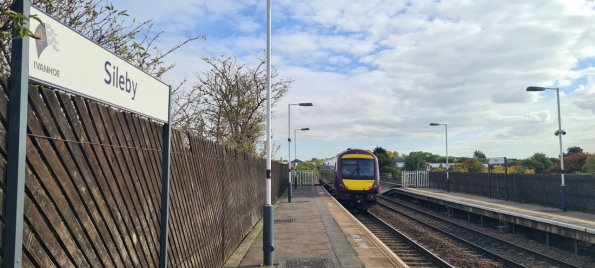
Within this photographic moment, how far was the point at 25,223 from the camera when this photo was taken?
9.32ft

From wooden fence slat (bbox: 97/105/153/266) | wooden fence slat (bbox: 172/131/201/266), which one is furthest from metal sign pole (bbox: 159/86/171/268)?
wooden fence slat (bbox: 172/131/201/266)

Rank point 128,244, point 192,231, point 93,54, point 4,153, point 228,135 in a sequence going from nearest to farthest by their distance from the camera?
1. point 4,153
2. point 93,54
3. point 128,244
4. point 192,231
5. point 228,135

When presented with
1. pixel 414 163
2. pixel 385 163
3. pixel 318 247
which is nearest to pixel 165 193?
pixel 318 247

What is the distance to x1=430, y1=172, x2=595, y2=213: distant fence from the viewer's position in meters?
20.0

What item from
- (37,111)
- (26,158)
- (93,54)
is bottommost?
(26,158)

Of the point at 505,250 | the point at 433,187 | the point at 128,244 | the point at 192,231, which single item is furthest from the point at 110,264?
the point at 433,187

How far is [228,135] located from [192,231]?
47.7 ft

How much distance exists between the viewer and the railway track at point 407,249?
1179cm

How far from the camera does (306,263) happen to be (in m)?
9.69

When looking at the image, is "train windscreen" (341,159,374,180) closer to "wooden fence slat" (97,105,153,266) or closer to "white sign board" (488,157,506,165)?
"white sign board" (488,157,506,165)

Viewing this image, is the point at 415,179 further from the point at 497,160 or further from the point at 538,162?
the point at 538,162

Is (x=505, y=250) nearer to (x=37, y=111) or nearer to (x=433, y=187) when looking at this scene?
(x=37, y=111)

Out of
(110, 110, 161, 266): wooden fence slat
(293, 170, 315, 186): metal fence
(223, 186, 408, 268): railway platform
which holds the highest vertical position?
(110, 110, 161, 266): wooden fence slat

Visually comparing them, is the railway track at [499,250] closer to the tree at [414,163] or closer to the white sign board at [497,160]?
the white sign board at [497,160]
